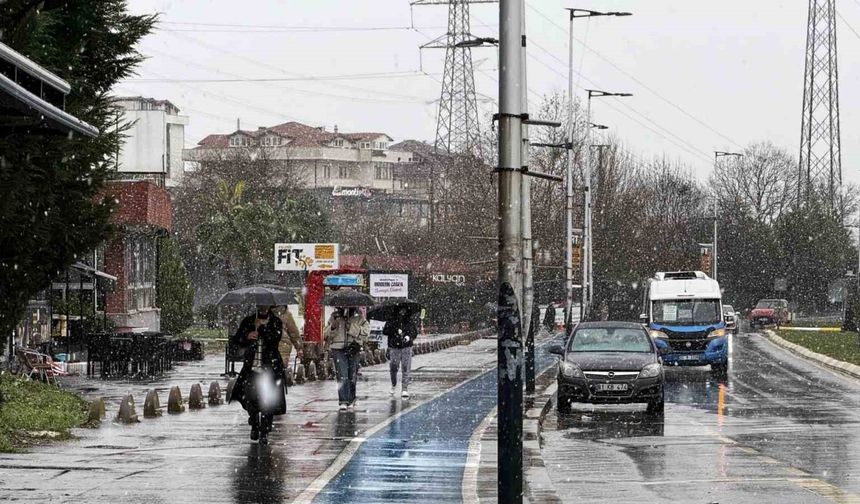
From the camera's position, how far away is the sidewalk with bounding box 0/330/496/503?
40.9 ft

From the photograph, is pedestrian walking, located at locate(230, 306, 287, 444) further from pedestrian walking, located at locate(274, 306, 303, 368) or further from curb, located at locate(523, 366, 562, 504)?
curb, located at locate(523, 366, 562, 504)

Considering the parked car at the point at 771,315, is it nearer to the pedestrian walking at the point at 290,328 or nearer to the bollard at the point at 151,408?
the pedestrian walking at the point at 290,328

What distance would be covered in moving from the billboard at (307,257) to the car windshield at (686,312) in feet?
39.9

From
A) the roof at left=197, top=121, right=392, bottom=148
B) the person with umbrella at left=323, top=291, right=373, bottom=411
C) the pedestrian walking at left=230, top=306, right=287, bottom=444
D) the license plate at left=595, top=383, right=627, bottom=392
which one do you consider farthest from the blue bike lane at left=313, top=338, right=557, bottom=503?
the roof at left=197, top=121, right=392, bottom=148

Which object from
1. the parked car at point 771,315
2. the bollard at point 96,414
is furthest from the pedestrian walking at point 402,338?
the parked car at point 771,315

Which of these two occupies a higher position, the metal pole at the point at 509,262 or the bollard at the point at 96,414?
the metal pole at the point at 509,262

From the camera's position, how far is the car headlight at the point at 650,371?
77.4 ft

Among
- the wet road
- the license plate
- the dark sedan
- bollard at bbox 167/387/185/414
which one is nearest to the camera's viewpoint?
the wet road

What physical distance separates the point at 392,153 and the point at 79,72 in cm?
16138

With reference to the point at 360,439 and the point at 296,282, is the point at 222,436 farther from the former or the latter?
the point at 296,282

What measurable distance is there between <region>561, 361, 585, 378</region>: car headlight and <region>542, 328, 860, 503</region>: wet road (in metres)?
0.73

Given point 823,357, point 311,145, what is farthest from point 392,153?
point 823,357

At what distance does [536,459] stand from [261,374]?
3458 millimetres

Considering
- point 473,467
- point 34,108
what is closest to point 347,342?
point 473,467
